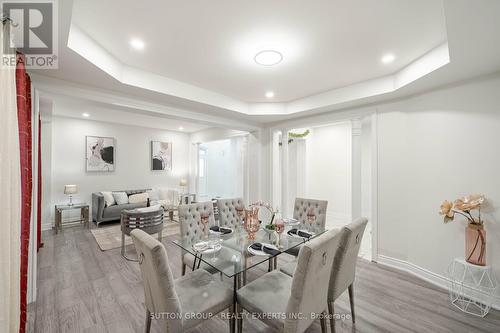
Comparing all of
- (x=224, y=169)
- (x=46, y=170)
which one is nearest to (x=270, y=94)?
(x=224, y=169)

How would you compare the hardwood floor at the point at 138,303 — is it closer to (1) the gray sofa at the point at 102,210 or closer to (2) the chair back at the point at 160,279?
(2) the chair back at the point at 160,279

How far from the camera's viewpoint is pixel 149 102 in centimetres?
313

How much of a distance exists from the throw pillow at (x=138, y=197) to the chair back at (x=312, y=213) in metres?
4.42

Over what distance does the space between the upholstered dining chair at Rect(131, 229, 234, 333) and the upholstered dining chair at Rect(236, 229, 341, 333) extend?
22cm

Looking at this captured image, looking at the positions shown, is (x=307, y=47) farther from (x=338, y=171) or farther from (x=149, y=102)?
(x=338, y=171)

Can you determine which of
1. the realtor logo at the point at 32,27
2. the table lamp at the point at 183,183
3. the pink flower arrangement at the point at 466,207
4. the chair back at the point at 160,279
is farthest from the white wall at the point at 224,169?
the chair back at the point at 160,279

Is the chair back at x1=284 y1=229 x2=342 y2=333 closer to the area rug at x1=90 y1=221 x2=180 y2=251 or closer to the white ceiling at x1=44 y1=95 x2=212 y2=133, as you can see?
the white ceiling at x1=44 y1=95 x2=212 y2=133

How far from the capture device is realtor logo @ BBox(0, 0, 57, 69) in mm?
1362

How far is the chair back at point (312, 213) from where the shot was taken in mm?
2850

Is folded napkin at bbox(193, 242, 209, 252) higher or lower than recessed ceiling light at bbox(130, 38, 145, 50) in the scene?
lower

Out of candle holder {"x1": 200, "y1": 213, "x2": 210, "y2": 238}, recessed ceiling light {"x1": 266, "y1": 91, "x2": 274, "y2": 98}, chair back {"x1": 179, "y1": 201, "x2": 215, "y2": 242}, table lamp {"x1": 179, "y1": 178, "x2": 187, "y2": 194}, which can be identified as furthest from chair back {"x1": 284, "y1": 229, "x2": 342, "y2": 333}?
table lamp {"x1": 179, "y1": 178, "x2": 187, "y2": 194}

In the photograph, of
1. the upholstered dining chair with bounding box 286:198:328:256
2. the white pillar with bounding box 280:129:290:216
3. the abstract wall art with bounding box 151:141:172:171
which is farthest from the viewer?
the abstract wall art with bounding box 151:141:172:171

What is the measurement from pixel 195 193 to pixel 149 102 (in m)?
4.43

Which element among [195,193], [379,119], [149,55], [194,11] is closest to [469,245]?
[379,119]
